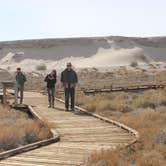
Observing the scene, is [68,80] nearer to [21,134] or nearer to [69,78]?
[69,78]

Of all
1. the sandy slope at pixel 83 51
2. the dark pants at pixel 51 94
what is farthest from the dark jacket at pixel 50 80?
the sandy slope at pixel 83 51

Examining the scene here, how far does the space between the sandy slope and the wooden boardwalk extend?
2572 inches

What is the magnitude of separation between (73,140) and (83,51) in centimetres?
7726

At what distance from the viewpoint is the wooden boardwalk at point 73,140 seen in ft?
36.7

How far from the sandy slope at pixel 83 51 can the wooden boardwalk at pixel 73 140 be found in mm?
65319

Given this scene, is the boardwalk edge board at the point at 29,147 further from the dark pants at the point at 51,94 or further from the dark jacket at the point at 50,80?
the dark jacket at the point at 50,80

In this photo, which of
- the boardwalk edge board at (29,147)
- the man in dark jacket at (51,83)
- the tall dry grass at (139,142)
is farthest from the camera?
the man in dark jacket at (51,83)

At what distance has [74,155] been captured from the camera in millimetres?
11617

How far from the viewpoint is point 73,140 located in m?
13.4

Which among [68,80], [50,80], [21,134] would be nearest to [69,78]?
[68,80]

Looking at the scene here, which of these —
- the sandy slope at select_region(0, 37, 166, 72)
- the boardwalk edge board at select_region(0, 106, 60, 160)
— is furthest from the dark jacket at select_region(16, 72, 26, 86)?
the sandy slope at select_region(0, 37, 166, 72)

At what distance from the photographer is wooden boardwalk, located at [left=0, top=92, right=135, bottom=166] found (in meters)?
11.2

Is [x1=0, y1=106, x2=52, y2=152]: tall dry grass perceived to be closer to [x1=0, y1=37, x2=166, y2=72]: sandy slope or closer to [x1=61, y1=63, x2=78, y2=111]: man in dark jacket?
[x1=61, y1=63, x2=78, y2=111]: man in dark jacket

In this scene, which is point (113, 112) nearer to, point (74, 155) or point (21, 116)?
point (21, 116)
